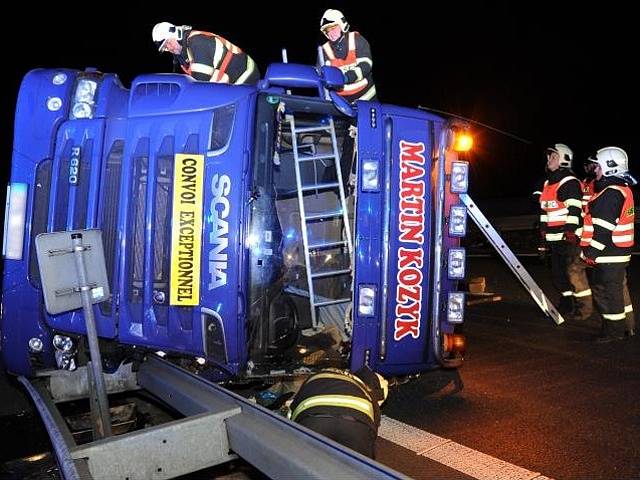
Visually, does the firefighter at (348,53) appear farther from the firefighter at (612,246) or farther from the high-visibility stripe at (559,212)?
the high-visibility stripe at (559,212)

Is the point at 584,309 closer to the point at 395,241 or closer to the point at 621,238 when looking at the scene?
the point at 621,238

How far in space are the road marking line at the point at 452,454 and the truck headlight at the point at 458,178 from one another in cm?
175

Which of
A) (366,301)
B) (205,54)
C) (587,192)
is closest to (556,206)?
(587,192)

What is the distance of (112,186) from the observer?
4148 mm

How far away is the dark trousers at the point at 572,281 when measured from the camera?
760 cm

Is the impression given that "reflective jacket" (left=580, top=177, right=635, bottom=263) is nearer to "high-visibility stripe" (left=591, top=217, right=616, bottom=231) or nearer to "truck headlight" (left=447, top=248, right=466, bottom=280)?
"high-visibility stripe" (left=591, top=217, right=616, bottom=231)

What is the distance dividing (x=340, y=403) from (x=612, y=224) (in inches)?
175

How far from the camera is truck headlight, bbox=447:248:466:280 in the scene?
4.31 meters

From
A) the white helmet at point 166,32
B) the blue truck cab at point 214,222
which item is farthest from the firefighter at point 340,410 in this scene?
the white helmet at point 166,32

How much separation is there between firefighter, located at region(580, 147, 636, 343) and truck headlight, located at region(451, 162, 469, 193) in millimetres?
2820

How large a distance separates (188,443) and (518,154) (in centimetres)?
2254

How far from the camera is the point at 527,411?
4.43 m

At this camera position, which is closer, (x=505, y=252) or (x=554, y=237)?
(x=505, y=252)

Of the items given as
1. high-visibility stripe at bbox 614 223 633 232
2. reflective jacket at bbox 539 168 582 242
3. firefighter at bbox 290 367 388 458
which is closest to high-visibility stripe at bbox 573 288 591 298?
reflective jacket at bbox 539 168 582 242
